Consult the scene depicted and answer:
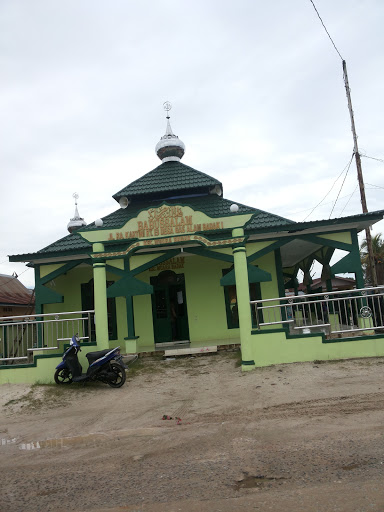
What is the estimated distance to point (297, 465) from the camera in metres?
4.01

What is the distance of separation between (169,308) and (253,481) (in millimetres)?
10339

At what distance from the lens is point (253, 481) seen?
12.4ft

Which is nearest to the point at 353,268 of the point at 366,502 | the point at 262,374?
the point at 262,374

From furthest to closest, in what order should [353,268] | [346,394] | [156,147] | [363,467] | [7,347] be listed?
1. [156,147]
2. [353,268]
3. [7,347]
4. [346,394]
5. [363,467]

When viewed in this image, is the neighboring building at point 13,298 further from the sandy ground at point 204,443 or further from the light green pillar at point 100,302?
the sandy ground at point 204,443

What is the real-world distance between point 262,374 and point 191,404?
2.03 metres

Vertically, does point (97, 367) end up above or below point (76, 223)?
below

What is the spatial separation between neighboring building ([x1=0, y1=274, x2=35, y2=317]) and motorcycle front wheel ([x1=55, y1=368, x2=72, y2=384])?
1550 cm

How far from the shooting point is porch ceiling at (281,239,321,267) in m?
13.6

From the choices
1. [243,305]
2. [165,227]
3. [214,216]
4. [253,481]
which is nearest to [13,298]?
[165,227]

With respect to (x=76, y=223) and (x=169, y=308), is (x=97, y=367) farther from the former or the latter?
(x=76, y=223)

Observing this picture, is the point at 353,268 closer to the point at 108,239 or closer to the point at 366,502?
the point at 108,239

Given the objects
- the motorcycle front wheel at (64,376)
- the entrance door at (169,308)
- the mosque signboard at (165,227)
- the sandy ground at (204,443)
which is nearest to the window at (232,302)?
the entrance door at (169,308)

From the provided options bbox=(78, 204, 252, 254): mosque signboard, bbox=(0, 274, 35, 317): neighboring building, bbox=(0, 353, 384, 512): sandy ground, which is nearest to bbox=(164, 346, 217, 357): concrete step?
bbox=(0, 353, 384, 512): sandy ground
